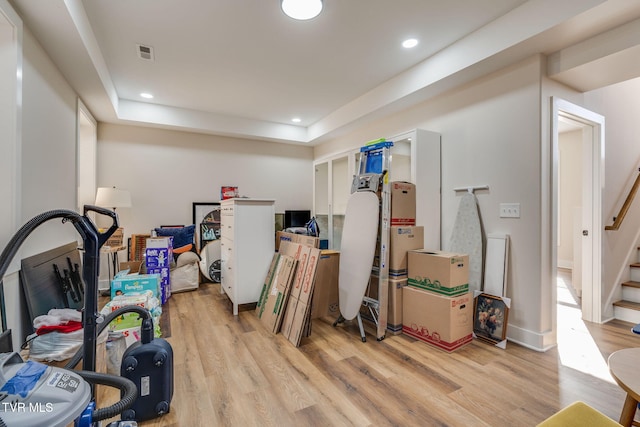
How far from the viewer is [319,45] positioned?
2.76 meters

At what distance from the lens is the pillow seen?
14.1 ft

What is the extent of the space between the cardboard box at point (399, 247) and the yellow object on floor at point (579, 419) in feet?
6.02

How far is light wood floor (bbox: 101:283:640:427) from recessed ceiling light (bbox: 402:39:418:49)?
2.65 m


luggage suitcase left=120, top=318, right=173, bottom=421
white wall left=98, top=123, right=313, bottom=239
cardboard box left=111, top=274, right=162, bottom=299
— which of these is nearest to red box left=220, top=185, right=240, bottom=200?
white wall left=98, top=123, right=313, bottom=239

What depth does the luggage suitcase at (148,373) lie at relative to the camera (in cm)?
155

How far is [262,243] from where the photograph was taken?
3.30 metres

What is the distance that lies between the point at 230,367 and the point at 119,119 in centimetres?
371

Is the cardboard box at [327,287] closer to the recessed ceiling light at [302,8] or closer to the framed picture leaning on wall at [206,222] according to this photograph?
the recessed ceiling light at [302,8]

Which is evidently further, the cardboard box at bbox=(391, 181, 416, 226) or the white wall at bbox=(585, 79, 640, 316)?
the white wall at bbox=(585, 79, 640, 316)

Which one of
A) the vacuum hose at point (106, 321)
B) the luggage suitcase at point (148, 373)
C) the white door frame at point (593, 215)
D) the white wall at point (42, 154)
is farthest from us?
the white door frame at point (593, 215)

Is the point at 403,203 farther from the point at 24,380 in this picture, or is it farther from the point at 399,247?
the point at 24,380

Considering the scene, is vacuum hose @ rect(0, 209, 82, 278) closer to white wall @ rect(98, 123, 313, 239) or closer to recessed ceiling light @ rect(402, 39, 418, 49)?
recessed ceiling light @ rect(402, 39, 418, 49)

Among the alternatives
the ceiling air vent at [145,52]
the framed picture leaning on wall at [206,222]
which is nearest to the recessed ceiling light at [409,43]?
the ceiling air vent at [145,52]

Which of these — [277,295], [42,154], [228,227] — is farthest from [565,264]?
[42,154]
